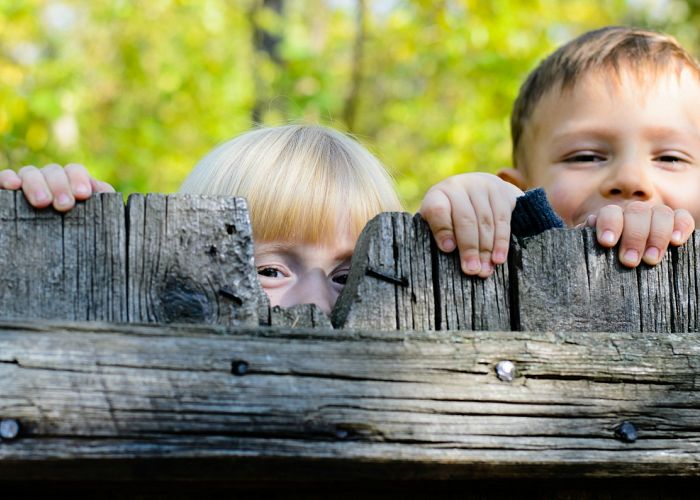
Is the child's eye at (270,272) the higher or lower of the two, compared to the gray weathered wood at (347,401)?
higher

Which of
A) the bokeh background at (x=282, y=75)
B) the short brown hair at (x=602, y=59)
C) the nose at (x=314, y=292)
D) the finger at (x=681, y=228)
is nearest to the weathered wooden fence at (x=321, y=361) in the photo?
the finger at (x=681, y=228)

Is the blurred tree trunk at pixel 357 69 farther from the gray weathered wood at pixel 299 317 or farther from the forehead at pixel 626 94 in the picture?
the gray weathered wood at pixel 299 317

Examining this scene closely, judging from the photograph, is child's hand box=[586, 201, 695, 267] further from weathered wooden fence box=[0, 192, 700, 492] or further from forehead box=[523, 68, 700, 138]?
forehead box=[523, 68, 700, 138]

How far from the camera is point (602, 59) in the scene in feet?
10.6

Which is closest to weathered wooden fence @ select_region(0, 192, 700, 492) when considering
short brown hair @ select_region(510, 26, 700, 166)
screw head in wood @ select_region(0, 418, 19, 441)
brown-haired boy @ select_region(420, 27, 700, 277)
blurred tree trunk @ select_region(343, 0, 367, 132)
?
screw head in wood @ select_region(0, 418, 19, 441)

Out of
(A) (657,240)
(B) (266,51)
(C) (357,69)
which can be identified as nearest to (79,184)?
(A) (657,240)

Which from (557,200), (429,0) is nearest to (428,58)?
(429,0)

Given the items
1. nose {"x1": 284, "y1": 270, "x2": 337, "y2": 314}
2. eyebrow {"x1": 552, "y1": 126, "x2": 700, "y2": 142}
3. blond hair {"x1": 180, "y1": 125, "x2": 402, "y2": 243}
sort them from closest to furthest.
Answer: nose {"x1": 284, "y1": 270, "x2": 337, "y2": 314} < blond hair {"x1": 180, "y1": 125, "x2": 402, "y2": 243} < eyebrow {"x1": 552, "y1": 126, "x2": 700, "y2": 142}

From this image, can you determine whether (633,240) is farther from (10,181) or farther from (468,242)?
(10,181)

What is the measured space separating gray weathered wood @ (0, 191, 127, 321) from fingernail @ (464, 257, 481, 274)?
63 centimetres

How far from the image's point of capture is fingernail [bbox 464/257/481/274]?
64.6 inches

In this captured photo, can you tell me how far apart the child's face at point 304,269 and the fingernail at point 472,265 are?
682mm

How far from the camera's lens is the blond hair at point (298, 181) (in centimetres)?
250

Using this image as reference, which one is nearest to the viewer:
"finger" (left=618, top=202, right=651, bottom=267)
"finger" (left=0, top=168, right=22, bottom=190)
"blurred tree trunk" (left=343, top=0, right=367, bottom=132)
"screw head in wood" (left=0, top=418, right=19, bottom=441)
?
"screw head in wood" (left=0, top=418, right=19, bottom=441)
